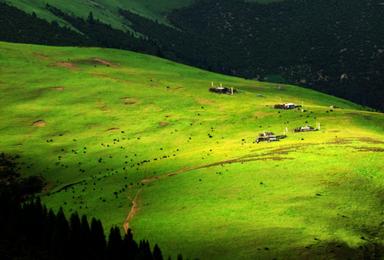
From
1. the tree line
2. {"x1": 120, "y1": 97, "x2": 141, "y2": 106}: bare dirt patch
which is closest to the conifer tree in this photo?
the tree line

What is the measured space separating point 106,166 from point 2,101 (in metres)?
44.6

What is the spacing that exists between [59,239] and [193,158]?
28561 millimetres

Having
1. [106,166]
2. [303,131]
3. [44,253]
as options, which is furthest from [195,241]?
[303,131]

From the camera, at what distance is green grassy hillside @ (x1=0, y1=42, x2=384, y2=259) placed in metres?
42.9

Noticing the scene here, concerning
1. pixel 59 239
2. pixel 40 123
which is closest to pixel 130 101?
pixel 40 123

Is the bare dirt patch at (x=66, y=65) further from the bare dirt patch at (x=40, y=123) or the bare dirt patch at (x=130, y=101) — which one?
the bare dirt patch at (x=40, y=123)

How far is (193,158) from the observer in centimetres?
6919

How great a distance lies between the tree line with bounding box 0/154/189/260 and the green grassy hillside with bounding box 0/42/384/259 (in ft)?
11.9

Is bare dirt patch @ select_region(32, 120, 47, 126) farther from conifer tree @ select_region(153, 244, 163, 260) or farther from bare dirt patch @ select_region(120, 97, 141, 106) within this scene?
conifer tree @ select_region(153, 244, 163, 260)

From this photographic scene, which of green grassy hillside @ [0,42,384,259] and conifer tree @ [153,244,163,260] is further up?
green grassy hillside @ [0,42,384,259]

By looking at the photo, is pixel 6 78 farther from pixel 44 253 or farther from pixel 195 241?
pixel 195 241

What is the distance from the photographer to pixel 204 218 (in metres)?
47.3

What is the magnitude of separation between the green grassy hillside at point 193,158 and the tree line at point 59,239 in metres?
3.62

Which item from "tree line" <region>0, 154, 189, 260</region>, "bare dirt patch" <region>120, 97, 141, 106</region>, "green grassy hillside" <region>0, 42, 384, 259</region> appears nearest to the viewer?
"tree line" <region>0, 154, 189, 260</region>
